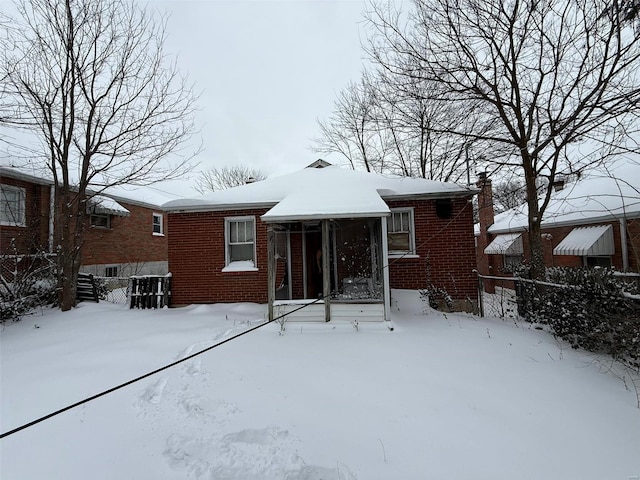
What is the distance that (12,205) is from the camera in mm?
10695

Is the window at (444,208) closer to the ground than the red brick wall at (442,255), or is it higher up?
higher up

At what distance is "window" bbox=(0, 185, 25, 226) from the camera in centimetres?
1035

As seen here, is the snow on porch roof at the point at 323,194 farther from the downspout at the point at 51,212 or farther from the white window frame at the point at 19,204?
the white window frame at the point at 19,204

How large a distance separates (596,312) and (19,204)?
1708cm

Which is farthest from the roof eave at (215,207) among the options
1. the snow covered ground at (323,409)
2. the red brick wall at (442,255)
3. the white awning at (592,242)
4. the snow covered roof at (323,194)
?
the white awning at (592,242)

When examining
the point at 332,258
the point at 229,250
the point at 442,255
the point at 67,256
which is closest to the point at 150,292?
the point at 67,256

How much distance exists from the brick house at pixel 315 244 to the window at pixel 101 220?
724 centimetres

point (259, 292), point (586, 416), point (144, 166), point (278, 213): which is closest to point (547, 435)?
point (586, 416)

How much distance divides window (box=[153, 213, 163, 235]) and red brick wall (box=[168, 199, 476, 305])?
10046 mm

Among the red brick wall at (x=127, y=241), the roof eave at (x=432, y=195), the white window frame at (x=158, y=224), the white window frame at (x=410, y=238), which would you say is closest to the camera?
the roof eave at (x=432, y=195)

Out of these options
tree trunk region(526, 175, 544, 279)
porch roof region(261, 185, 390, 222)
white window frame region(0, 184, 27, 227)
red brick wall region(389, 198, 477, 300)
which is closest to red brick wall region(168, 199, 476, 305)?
red brick wall region(389, 198, 477, 300)

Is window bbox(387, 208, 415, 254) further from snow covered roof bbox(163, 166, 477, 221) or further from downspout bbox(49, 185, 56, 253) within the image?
downspout bbox(49, 185, 56, 253)

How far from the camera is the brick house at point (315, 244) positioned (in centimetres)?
880

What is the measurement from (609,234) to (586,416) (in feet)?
38.2
